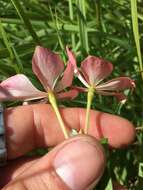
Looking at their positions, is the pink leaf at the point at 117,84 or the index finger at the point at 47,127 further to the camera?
the index finger at the point at 47,127

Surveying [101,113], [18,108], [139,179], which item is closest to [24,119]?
[18,108]

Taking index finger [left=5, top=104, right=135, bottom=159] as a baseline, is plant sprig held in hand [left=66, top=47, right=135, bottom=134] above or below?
above

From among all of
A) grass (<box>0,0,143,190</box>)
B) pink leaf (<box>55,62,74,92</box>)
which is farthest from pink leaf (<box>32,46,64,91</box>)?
grass (<box>0,0,143,190</box>)

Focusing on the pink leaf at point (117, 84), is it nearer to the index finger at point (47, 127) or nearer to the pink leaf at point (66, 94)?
the pink leaf at point (66, 94)

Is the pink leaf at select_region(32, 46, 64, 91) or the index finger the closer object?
the pink leaf at select_region(32, 46, 64, 91)

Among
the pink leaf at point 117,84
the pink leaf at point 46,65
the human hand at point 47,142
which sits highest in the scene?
the pink leaf at point 46,65

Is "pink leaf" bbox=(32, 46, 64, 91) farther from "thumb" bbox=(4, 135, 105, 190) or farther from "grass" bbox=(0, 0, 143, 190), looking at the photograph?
"grass" bbox=(0, 0, 143, 190)

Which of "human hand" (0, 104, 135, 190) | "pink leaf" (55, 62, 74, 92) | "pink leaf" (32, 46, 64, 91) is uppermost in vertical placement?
"pink leaf" (32, 46, 64, 91)

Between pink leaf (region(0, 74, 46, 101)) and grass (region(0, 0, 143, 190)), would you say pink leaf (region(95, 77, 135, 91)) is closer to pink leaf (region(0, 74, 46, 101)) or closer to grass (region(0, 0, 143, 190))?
pink leaf (region(0, 74, 46, 101))

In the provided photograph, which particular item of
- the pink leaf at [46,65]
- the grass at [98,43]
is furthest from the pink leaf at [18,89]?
the grass at [98,43]
